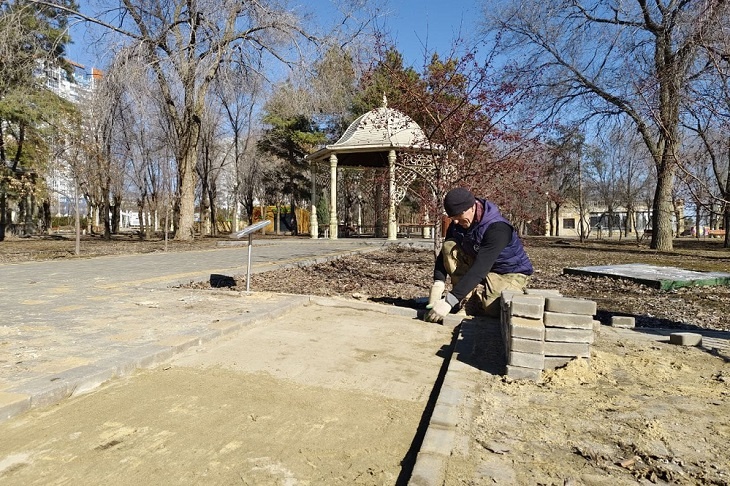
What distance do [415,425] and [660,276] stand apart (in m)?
7.61

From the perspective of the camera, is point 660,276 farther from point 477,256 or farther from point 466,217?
point 477,256

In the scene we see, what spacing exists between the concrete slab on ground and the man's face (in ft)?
17.7

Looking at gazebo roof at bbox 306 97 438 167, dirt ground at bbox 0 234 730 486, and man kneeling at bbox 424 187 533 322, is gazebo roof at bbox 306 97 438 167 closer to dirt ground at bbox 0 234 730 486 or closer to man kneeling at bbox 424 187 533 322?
man kneeling at bbox 424 187 533 322

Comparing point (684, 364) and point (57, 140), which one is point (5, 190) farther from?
point (684, 364)

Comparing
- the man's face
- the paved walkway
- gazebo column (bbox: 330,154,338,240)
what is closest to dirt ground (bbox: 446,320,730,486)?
the man's face

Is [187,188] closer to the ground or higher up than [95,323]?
higher up

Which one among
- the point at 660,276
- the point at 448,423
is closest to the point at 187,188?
the point at 660,276

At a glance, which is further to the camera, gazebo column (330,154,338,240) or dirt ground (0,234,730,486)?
gazebo column (330,154,338,240)

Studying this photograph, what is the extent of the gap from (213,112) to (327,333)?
103ft

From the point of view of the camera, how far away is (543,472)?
6.48ft

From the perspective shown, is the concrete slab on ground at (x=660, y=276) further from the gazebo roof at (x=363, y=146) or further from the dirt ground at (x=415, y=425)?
the gazebo roof at (x=363, y=146)

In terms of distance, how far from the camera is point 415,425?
256 cm

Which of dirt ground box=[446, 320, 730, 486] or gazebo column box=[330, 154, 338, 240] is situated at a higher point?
gazebo column box=[330, 154, 338, 240]

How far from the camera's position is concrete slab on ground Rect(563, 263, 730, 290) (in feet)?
25.8
